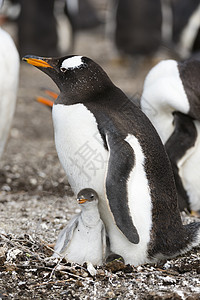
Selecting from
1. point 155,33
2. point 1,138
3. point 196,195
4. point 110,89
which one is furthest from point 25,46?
point 110,89

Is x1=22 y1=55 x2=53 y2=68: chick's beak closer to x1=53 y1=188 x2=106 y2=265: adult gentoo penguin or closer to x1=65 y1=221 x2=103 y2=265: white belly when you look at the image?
x1=53 y1=188 x2=106 y2=265: adult gentoo penguin

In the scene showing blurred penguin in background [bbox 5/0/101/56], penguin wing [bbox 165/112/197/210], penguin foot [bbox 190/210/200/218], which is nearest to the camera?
penguin wing [bbox 165/112/197/210]

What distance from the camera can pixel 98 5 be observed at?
16.6 m

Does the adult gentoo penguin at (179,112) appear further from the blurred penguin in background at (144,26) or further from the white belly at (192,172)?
the blurred penguin in background at (144,26)

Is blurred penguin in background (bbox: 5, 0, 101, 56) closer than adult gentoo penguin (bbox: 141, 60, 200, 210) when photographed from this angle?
No

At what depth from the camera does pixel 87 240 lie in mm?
2852

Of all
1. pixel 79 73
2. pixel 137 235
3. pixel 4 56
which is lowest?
pixel 137 235

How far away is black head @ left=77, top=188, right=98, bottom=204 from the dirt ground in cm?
32

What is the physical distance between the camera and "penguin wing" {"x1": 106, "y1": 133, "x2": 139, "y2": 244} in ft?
8.80

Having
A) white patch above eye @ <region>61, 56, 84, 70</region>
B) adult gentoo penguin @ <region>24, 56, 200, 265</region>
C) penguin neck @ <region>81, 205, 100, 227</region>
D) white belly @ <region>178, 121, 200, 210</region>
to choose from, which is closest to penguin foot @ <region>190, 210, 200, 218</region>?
white belly @ <region>178, 121, 200, 210</region>

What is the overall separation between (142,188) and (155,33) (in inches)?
272

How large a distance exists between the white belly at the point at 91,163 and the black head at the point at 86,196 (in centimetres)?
6

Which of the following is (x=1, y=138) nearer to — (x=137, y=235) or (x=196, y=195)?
(x=196, y=195)

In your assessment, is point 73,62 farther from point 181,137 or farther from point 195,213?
point 195,213
